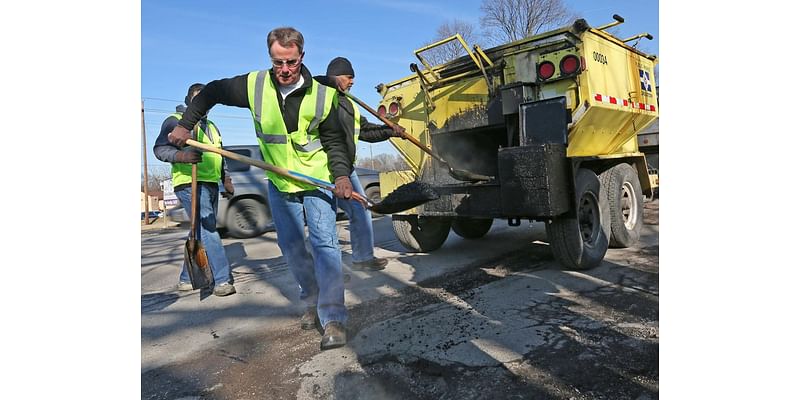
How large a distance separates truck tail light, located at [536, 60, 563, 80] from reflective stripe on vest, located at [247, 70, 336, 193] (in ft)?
6.20

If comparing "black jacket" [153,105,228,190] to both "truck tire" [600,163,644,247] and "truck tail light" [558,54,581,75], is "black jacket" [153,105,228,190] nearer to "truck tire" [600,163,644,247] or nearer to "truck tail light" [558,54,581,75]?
"truck tail light" [558,54,581,75]

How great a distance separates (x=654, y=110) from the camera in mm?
4711

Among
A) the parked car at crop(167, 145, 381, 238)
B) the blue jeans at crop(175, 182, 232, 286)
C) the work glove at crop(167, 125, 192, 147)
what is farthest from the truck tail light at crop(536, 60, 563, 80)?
the parked car at crop(167, 145, 381, 238)

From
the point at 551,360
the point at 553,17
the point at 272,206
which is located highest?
the point at 553,17

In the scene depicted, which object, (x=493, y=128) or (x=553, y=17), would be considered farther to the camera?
(x=493, y=128)

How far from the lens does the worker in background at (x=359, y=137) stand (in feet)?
11.9

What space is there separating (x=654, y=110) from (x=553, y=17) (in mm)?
2460

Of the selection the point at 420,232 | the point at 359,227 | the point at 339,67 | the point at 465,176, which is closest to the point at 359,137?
the point at 339,67

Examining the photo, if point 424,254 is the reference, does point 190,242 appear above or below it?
above

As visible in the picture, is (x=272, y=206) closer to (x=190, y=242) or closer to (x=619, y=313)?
(x=190, y=242)

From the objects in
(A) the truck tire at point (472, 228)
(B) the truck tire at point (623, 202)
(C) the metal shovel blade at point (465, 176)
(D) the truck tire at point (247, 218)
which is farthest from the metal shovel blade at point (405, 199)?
(D) the truck tire at point (247, 218)

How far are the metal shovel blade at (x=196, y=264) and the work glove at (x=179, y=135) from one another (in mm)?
684
